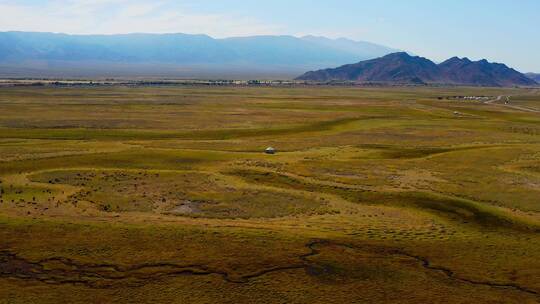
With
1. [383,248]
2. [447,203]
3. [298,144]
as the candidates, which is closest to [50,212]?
[383,248]

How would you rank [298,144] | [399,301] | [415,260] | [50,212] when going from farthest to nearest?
[298,144], [50,212], [415,260], [399,301]

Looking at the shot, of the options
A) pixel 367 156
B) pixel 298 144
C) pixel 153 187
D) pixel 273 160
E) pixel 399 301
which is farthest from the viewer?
pixel 298 144

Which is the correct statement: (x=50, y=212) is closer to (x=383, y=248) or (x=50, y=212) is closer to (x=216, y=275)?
(x=216, y=275)

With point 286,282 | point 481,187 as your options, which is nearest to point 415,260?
point 286,282

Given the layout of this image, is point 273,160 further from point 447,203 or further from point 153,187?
point 447,203

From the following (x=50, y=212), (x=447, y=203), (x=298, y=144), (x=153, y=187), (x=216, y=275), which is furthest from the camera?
(x=298, y=144)

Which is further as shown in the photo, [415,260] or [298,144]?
[298,144]
